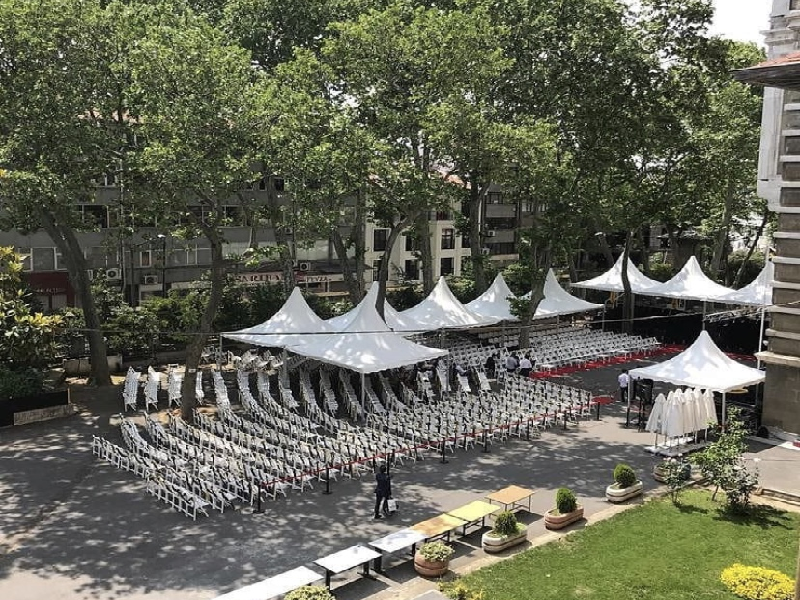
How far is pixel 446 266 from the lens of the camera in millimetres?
66562

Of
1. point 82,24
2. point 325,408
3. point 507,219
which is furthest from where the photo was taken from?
point 507,219

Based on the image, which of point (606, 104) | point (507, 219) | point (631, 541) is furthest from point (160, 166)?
point (507, 219)

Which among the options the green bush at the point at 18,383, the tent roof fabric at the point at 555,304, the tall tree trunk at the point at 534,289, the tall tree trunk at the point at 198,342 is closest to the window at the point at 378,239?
the tent roof fabric at the point at 555,304

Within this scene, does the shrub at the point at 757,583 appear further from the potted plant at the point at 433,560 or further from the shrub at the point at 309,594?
the shrub at the point at 309,594

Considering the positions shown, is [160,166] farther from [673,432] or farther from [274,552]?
[673,432]

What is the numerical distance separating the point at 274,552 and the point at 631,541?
7.47 metres

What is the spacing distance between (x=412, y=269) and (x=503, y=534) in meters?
49.1

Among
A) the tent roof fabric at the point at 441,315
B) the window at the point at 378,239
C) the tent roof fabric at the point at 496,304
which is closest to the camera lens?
the tent roof fabric at the point at 441,315

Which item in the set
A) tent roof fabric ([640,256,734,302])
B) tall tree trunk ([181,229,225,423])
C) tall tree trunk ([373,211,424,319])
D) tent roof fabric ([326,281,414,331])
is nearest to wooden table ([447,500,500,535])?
tall tree trunk ([181,229,225,423])

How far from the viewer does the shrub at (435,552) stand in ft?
48.4

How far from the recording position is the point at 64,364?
31.8 meters

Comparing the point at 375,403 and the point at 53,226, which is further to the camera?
the point at 53,226

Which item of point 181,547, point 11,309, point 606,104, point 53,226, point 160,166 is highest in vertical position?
point 606,104

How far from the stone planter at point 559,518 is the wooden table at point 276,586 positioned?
5553 mm
